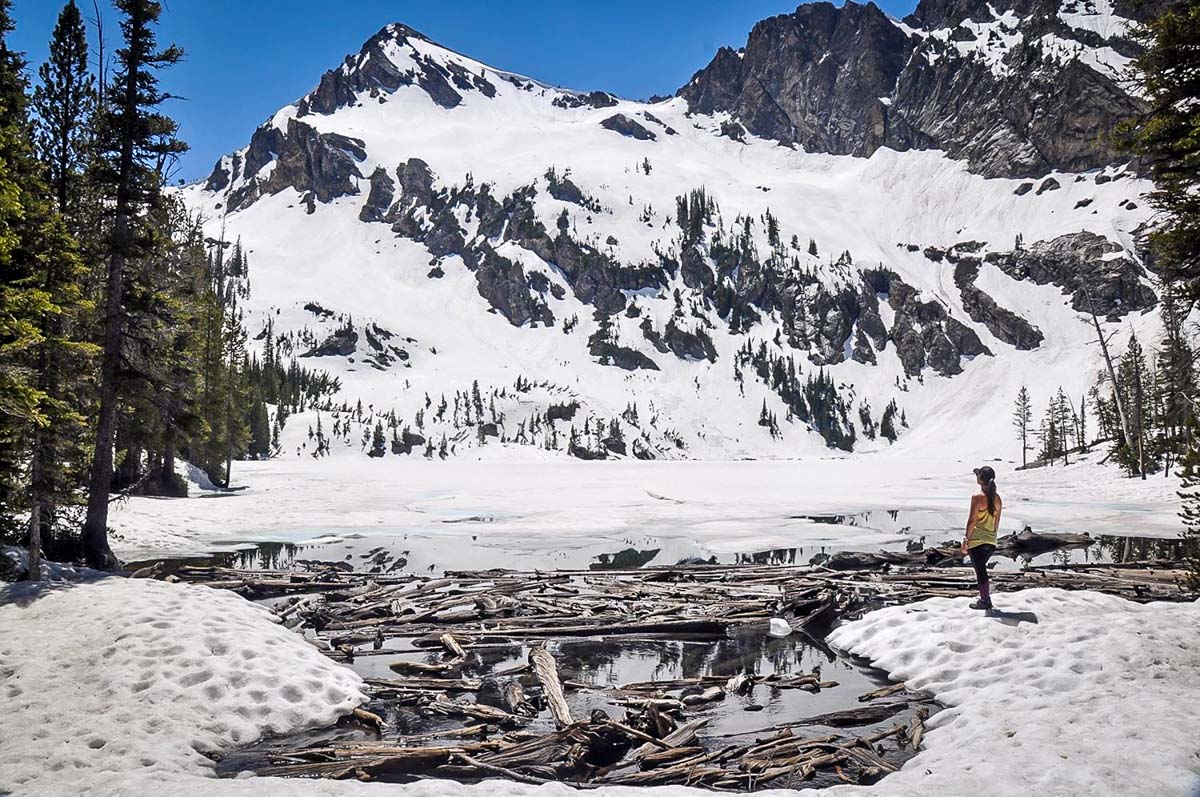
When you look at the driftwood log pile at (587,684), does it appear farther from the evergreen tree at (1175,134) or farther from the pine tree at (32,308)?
the evergreen tree at (1175,134)

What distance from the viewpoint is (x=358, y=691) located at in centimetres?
1009

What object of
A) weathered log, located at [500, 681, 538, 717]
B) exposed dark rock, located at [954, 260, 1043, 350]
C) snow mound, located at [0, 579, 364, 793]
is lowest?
weathered log, located at [500, 681, 538, 717]

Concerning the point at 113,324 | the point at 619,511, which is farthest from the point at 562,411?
the point at 113,324

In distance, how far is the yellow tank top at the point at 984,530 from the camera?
1240 cm

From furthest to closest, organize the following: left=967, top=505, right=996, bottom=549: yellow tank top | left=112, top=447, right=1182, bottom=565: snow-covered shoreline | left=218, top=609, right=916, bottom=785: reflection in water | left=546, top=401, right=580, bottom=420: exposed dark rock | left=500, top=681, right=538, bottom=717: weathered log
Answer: left=546, top=401, right=580, bottom=420: exposed dark rock → left=112, top=447, right=1182, bottom=565: snow-covered shoreline → left=967, top=505, right=996, bottom=549: yellow tank top → left=500, top=681, right=538, bottom=717: weathered log → left=218, top=609, right=916, bottom=785: reflection in water

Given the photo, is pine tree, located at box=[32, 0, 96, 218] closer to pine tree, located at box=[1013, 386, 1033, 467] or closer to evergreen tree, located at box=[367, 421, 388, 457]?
pine tree, located at box=[1013, 386, 1033, 467]

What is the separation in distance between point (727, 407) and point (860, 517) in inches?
6262

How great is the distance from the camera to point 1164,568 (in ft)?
59.3

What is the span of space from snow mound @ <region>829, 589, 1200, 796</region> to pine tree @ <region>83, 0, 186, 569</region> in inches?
732

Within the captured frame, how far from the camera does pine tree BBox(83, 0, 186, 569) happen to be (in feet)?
56.9

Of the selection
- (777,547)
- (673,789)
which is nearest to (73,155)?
(673,789)

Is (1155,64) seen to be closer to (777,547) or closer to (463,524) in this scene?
(777,547)

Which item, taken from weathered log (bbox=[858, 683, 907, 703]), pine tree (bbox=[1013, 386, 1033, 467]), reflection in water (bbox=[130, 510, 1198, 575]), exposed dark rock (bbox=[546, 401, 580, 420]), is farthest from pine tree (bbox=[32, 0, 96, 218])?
exposed dark rock (bbox=[546, 401, 580, 420])

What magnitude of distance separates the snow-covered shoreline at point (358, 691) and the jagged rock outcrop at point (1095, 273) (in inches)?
7410
